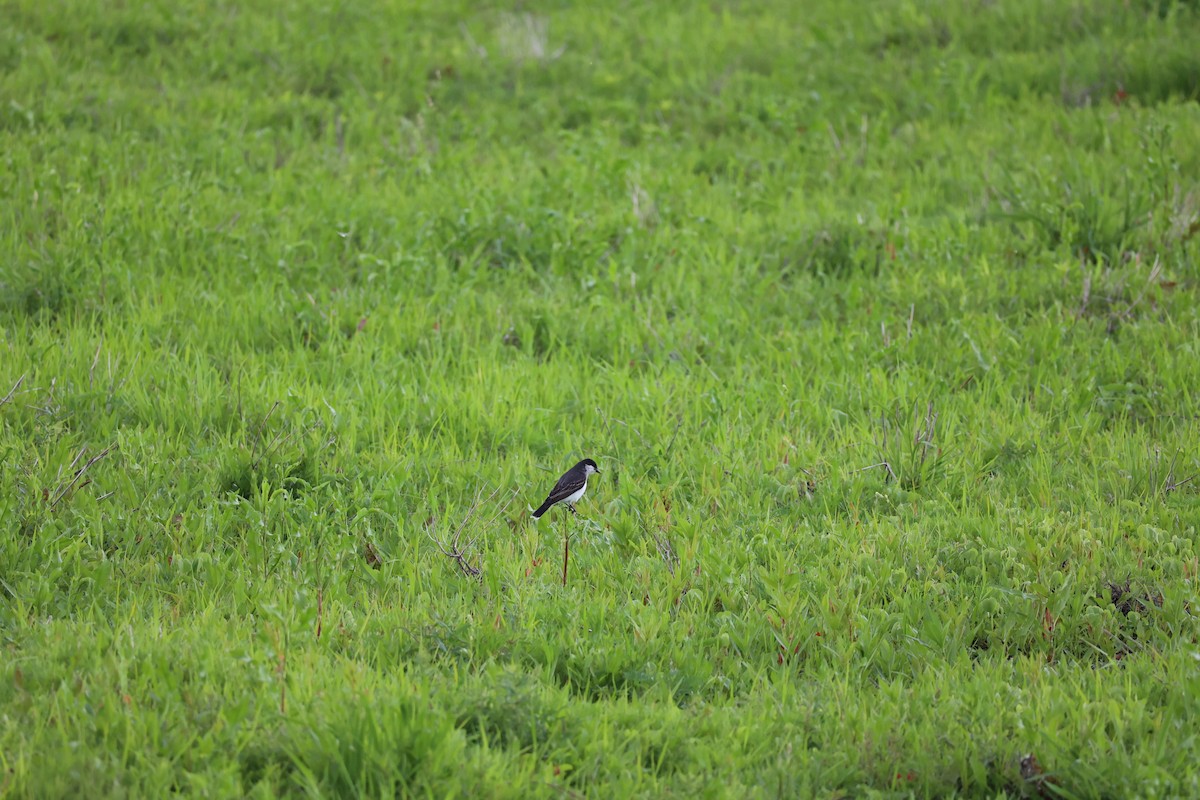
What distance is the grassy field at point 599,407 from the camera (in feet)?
11.0

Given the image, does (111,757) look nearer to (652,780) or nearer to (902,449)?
(652,780)

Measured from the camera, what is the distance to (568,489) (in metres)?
4.63

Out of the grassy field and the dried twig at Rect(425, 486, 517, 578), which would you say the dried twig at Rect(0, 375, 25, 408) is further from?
the dried twig at Rect(425, 486, 517, 578)

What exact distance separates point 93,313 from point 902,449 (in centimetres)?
455

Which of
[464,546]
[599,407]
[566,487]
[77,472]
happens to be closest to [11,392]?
[77,472]

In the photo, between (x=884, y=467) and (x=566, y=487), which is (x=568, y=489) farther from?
(x=884, y=467)

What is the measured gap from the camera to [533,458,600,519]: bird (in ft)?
15.1

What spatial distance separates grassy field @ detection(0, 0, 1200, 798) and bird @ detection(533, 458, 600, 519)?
0.38 feet

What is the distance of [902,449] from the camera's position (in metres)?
5.11

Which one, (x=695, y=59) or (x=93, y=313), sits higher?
(x=695, y=59)

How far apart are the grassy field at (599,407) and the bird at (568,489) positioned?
4.5 inches

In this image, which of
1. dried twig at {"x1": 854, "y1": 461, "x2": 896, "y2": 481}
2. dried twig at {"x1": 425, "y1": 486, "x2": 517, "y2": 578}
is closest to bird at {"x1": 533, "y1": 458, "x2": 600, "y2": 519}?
dried twig at {"x1": 425, "y1": 486, "x2": 517, "y2": 578}

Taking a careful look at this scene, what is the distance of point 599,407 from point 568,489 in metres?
1.06

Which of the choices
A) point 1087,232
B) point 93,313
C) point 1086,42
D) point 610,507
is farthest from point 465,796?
point 1086,42
